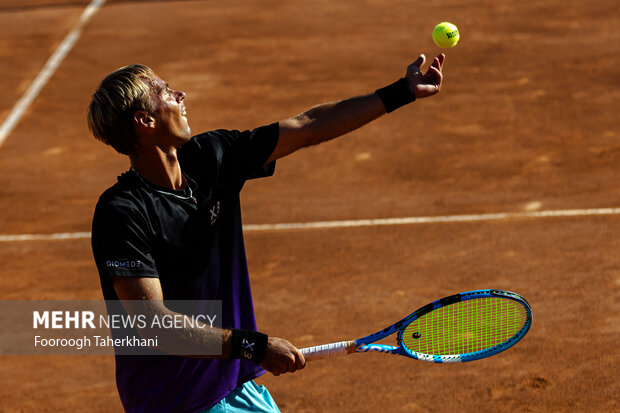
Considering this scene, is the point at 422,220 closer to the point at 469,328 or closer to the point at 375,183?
the point at 375,183

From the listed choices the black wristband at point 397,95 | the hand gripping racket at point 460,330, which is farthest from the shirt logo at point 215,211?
the hand gripping racket at point 460,330

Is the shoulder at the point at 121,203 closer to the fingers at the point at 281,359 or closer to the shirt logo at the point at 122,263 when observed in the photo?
the shirt logo at the point at 122,263

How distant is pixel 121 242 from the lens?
4.08 metres

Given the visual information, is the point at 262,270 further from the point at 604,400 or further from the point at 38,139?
the point at 38,139

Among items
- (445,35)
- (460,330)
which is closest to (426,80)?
(445,35)

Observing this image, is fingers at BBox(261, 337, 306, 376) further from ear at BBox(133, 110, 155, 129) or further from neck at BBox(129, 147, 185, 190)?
ear at BBox(133, 110, 155, 129)

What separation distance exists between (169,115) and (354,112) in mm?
1014

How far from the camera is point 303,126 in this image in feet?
16.1

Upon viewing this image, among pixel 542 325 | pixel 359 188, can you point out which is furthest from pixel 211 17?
pixel 542 325

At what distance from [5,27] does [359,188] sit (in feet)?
30.6

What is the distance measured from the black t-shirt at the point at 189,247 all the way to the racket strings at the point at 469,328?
126 cm

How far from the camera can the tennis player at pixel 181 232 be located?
4129 millimetres

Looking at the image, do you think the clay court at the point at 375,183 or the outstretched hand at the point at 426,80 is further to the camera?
the clay court at the point at 375,183

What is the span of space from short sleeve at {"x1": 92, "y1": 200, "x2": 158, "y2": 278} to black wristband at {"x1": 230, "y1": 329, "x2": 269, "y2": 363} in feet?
1.45
